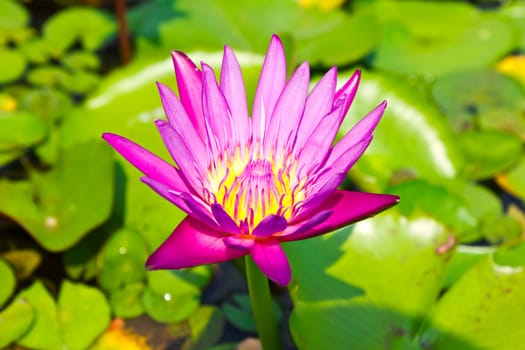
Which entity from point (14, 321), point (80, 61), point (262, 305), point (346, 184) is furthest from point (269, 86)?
point (80, 61)

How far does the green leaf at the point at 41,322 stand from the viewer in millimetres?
1593

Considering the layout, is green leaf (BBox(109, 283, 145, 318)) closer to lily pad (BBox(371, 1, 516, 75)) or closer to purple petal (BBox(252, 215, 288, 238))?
purple petal (BBox(252, 215, 288, 238))

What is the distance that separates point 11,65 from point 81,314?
4.20 feet

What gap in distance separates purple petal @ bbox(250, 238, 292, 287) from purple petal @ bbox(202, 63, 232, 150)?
25 centimetres

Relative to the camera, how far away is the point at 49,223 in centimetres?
177

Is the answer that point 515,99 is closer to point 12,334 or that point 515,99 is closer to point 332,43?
point 332,43

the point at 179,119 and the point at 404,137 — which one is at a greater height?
the point at 179,119

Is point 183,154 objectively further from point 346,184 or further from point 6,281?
point 346,184

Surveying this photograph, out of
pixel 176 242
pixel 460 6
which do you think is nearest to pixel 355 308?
pixel 176 242

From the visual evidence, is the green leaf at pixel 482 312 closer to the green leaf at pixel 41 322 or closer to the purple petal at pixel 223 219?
the purple petal at pixel 223 219

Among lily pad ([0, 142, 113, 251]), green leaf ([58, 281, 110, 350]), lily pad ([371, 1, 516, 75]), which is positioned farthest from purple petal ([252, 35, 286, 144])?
lily pad ([371, 1, 516, 75])

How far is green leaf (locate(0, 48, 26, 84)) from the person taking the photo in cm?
242

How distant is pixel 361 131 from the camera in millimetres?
1151

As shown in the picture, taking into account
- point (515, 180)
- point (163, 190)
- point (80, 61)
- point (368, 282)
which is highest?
point (163, 190)
